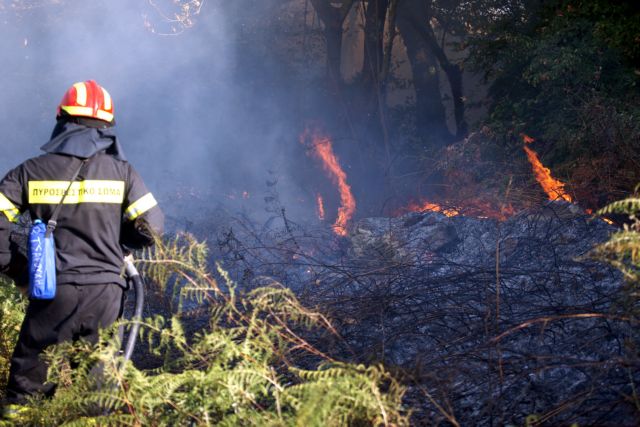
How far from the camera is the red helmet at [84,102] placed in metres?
3.81

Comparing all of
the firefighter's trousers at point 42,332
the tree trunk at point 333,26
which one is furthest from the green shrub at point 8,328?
the tree trunk at point 333,26

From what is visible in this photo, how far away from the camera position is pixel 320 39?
16.9 m

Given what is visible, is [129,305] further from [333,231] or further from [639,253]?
[639,253]

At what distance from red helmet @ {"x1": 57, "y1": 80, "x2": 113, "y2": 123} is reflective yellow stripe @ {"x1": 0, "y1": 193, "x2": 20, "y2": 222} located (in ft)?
2.00

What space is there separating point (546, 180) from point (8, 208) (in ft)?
23.0

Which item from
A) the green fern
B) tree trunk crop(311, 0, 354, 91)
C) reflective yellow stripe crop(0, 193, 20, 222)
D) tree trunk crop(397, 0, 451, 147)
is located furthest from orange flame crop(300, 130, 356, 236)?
the green fern

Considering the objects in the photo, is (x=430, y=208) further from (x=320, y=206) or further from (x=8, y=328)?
(x=8, y=328)

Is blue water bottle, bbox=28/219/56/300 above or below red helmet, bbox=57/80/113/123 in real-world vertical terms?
below

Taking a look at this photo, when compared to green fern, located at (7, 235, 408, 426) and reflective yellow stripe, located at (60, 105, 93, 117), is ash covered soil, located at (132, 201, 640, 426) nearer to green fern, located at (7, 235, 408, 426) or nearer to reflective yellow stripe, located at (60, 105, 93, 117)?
green fern, located at (7, 235, 408, 426)

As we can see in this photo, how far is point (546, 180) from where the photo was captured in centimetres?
875

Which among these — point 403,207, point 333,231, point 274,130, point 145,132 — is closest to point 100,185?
point 333,231

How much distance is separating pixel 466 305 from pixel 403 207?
22.1ft

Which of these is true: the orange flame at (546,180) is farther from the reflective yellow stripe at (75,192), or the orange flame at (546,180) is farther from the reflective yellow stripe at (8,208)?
the reflective yellow stripe at (8,208)

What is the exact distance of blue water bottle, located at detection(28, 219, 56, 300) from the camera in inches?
137
